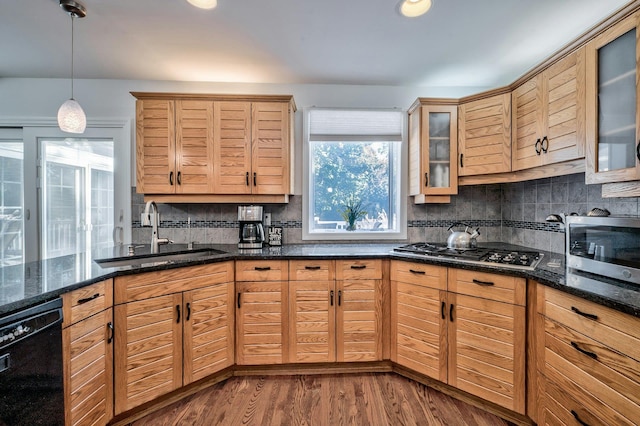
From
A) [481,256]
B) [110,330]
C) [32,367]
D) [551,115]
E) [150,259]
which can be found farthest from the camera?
[150,259]

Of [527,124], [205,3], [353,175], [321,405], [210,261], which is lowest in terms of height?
[321,405]

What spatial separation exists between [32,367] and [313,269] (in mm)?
1528

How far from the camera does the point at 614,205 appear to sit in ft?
5.91

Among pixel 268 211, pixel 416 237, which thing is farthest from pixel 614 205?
pixel 268 211

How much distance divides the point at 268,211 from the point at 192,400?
158 centimetres

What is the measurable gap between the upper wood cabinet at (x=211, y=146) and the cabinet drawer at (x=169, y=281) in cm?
69

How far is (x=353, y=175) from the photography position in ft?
9.57

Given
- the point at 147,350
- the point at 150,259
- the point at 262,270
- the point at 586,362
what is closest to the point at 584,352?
the point at 586,362

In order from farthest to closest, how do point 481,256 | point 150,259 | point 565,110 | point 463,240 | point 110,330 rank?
point 463,240 → point 150,259 → point 481,256 → point 565,110 → point 110,330

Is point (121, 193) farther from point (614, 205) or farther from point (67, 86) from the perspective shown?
point (614, 205)

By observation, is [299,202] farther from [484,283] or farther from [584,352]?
[584,352]

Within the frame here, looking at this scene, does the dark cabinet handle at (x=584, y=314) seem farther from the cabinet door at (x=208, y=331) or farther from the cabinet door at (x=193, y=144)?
the cabinet door at (x=193, y=144)

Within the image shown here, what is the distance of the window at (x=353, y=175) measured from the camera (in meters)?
2.81

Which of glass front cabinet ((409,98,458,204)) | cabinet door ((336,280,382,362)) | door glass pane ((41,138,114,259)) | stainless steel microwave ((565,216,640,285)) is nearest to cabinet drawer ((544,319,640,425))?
stainless steel microwave ((565,216,640,285))
